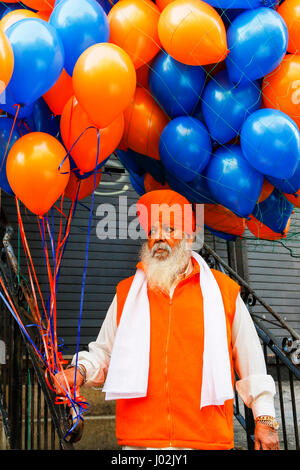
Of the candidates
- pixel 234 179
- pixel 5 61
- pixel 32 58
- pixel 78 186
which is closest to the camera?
pixel 5 61

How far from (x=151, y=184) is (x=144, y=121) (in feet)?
1.94

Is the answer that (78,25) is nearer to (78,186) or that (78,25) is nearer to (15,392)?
(78,186)

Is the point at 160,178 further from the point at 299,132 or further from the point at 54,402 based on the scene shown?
the point at 54,402

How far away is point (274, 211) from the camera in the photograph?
2.90 metres

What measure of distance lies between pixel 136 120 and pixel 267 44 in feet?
2.40

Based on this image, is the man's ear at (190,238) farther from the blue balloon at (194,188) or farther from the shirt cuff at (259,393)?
the shirt cuff at (259,393)

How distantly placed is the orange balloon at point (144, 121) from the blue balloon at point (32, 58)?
1.97 feet

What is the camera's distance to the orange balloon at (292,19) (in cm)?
245

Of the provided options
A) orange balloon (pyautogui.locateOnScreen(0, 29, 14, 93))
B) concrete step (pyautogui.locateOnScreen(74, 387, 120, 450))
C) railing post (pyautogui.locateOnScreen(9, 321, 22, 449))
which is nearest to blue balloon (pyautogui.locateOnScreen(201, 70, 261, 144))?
orange balloon (pyautogui.locateOnScreen(0, 29, 14, 93))

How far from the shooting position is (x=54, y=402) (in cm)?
243

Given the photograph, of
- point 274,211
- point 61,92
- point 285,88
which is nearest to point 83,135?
point 61,92

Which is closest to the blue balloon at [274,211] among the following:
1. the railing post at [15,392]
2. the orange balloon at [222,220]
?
the orange balloon at [222,220]

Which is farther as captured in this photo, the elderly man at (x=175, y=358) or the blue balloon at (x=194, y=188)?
the blue balloon at (x=194, y=188)

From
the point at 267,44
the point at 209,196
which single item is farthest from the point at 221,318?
the point at 267,44
